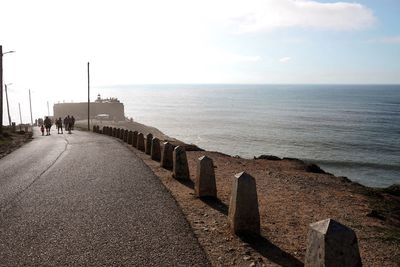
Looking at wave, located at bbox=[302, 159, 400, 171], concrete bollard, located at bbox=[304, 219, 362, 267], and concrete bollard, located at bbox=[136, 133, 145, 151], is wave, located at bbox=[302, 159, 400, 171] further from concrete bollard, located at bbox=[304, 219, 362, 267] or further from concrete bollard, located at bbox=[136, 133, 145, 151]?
concrete bollard, located at bbox=[304, 219, 362, 267]

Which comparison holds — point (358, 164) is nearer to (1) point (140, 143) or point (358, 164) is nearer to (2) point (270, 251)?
(1) point (140, 143)

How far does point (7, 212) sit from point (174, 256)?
154 inches

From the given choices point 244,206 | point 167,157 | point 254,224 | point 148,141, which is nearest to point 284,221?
point 254,224

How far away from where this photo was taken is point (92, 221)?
6.70m

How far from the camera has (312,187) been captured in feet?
39.0

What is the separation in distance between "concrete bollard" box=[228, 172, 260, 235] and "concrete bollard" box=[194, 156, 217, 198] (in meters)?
2.10

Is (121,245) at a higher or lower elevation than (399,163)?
higher

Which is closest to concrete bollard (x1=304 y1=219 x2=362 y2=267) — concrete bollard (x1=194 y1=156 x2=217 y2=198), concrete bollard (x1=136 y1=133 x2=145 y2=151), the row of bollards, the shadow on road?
the row of bollards

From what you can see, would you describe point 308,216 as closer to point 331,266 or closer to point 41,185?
point 331,266

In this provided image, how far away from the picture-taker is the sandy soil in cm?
550

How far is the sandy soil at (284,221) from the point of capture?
18.0ft

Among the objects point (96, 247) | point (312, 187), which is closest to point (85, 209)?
point (96, 247)

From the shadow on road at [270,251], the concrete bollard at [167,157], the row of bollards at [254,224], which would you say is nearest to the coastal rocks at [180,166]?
the row of bollards at [254,224]

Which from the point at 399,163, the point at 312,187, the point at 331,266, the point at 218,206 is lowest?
A: the point at 399,163
